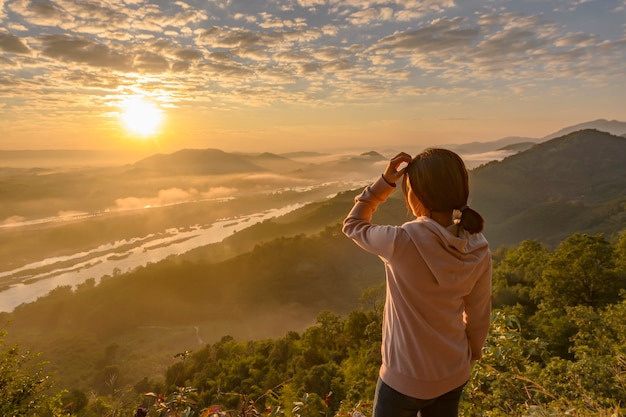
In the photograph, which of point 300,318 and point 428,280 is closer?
point 428,280

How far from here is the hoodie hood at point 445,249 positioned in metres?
1.79

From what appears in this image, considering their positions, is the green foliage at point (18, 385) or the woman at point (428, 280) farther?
the green foliage at point (18, 385)

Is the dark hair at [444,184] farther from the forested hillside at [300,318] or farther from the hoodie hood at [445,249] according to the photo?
the forested hillside at [300,318]

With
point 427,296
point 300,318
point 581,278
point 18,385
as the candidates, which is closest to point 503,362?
point 427,296

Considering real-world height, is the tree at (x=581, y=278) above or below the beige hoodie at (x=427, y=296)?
below

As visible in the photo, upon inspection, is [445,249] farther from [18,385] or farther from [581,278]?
[581,278]

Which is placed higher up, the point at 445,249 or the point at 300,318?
the point at 445,249

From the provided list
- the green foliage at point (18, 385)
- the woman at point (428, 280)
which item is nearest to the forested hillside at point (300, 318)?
the green foliage at point (18, 385)

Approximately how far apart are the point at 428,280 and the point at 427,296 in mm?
105

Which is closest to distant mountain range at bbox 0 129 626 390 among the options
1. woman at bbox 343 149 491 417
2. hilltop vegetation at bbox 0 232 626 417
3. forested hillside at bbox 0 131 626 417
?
forested hillside at bbox 0 131 626 417

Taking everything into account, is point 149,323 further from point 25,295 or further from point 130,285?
point 25,295

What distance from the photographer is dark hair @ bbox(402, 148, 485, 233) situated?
1.86 meters

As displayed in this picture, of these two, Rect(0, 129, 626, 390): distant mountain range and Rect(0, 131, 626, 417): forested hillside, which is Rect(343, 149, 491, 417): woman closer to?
Rect(0, 131, 626, 417): forested hillside

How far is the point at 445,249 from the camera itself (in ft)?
5.93
